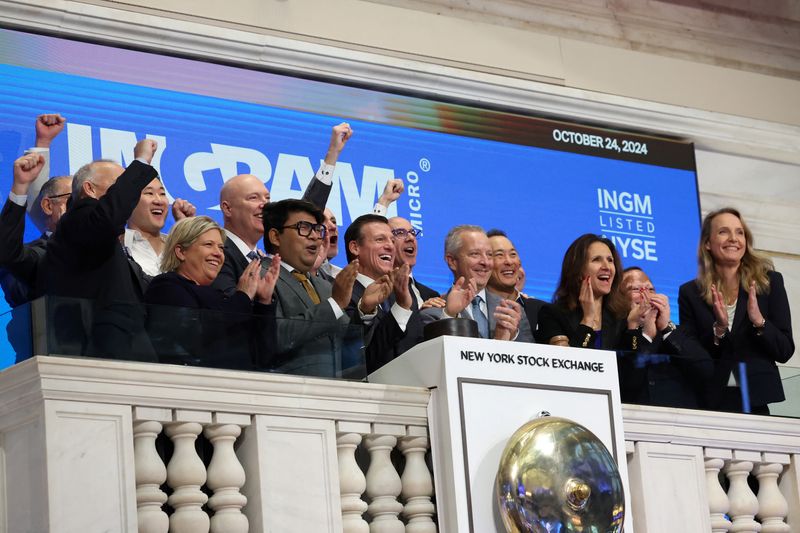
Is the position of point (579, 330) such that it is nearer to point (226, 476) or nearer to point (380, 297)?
point (380, 297)

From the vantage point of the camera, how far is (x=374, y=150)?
7.49 m

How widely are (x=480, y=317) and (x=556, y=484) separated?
7.44 ft

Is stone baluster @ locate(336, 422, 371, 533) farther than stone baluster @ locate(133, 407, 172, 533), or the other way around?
stone baluster @ locate(336, 422, 371, 533)

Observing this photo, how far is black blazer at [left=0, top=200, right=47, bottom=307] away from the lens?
470cm

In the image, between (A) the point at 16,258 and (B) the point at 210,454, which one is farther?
(A) the point at 16,258

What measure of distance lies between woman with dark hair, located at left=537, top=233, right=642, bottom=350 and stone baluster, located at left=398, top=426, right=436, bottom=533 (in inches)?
45.3

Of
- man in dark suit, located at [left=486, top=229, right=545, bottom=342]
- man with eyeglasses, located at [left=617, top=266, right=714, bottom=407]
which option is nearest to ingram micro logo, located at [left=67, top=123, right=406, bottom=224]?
man in dark suit, located at [left=486, top=229, right=545, bottom=342]

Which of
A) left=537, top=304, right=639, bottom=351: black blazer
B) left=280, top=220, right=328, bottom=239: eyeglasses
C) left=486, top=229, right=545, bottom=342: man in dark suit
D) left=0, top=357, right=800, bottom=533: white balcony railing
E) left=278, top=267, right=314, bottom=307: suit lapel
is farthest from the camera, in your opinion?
left=486, top=229, right=545, bottom=342: man in dark suit

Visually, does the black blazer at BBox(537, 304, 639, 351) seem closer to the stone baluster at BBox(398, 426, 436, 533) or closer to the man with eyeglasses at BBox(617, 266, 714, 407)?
the man with eyeglasses at BBox(617, 266, 714, 407)

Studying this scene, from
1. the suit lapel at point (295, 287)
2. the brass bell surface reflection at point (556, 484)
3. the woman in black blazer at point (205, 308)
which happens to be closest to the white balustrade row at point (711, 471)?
the brass bell surface reflection at point (556, 484)

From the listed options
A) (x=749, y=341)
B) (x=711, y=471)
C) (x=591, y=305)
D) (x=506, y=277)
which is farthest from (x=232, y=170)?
(x=711, y=471)

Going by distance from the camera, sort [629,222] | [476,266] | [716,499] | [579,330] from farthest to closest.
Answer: [629,222] < [476,266] < [579,330] < [716,499]

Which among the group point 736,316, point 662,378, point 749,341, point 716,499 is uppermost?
point 736,316

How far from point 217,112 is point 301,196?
0.56 metres
